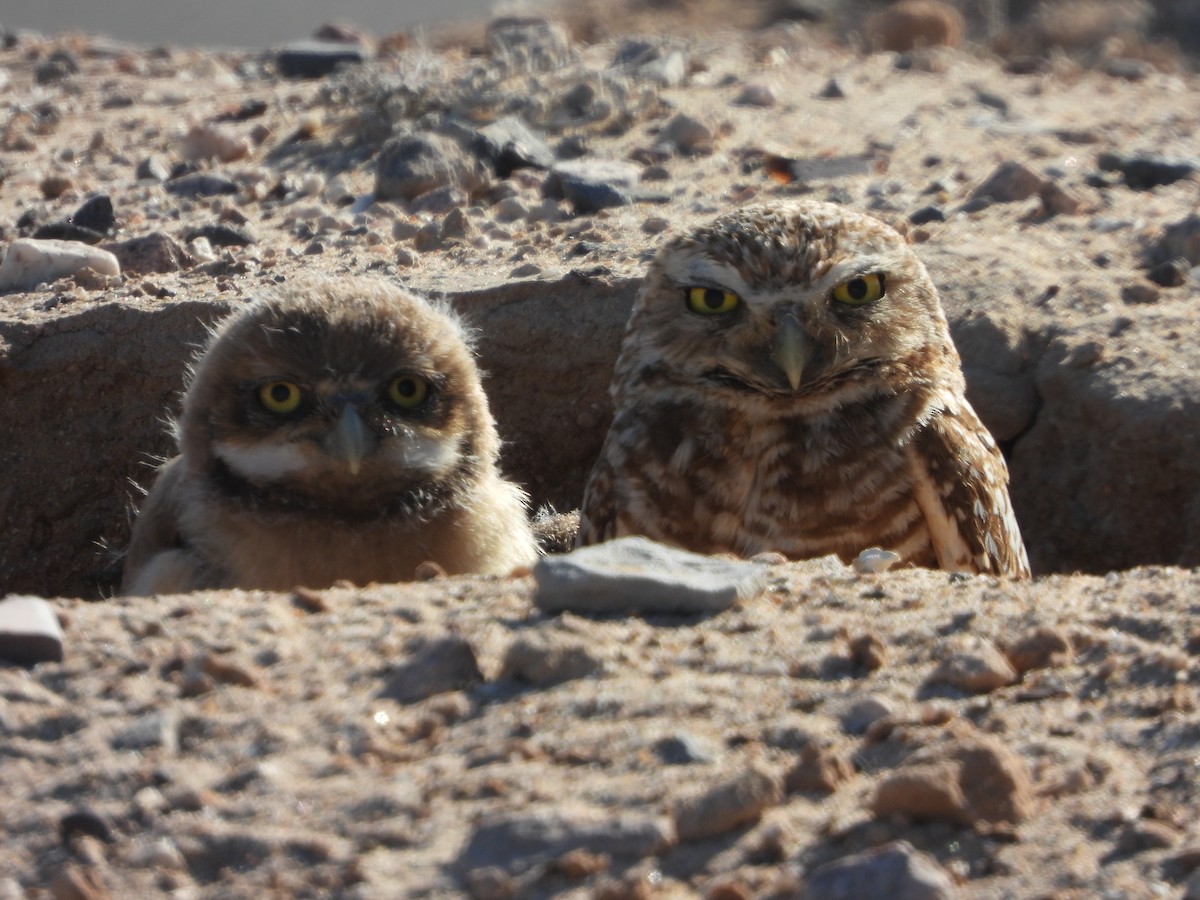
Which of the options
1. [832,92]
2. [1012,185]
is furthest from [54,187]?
[832,92]

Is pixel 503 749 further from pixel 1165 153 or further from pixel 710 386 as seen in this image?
pixel 1165 153

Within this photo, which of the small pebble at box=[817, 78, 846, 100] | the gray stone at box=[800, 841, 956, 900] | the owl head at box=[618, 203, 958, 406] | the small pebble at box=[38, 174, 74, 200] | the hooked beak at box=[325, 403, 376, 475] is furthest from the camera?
the small pebble at box=[817, 78, 846, 100]

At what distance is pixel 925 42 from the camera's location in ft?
40.5

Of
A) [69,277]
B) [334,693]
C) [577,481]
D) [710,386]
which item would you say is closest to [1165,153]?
[577,481]


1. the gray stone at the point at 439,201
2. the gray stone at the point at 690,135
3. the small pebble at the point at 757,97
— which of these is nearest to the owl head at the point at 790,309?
the gray stone at the point at 439,201

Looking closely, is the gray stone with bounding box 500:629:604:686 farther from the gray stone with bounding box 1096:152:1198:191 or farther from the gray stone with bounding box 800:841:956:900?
the gray stone with bounding box 1096:152:1198:191

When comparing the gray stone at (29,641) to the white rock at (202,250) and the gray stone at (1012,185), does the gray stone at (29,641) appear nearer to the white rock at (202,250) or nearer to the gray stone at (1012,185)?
the white rock at (202,250)

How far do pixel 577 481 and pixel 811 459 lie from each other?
1.95m

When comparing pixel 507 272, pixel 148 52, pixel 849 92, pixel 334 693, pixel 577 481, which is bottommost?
pixel 577 481

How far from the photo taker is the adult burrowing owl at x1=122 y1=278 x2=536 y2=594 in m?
4.35

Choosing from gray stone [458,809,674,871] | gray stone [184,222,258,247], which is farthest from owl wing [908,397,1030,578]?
gray stone [184,222,258,247]

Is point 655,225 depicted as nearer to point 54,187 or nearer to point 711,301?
point 711,301

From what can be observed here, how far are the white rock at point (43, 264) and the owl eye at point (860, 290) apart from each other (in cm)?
289

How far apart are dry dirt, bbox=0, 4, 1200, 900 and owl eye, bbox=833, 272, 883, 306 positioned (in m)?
1.07
